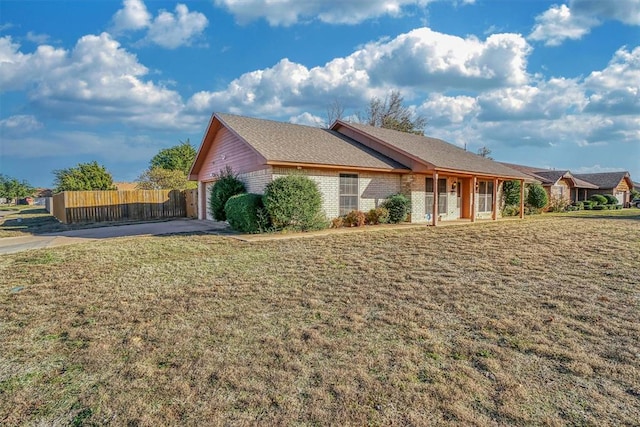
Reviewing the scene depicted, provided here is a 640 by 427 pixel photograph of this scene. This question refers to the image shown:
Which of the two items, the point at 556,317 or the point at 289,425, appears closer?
the point at 289,425

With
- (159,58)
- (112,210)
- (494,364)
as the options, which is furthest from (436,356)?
(159,58)

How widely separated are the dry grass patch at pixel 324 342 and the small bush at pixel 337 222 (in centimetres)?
636

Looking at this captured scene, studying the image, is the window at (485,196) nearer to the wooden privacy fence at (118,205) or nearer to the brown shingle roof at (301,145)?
the brown shingle roof at (301,145)

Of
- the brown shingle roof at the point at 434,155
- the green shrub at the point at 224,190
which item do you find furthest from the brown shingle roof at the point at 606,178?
the green shrub at the point at 224,190

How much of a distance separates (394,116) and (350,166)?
23.3m

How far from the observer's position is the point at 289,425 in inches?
97.4

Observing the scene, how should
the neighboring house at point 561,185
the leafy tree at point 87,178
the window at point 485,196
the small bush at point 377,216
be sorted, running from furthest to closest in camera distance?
1. the leafy tree at point 87,178
2. the neighboring house at point 561,185
3. the window at point 485,196
4. the small bush at point 377,216

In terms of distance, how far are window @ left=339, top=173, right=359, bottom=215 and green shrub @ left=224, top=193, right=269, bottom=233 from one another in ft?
11.5

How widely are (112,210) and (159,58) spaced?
1142cm

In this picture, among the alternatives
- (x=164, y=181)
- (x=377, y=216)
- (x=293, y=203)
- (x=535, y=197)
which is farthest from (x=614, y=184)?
(x=164, y=181)

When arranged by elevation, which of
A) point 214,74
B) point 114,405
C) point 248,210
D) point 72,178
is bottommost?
point 114,405

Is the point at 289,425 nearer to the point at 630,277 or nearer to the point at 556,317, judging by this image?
the point at 556,317

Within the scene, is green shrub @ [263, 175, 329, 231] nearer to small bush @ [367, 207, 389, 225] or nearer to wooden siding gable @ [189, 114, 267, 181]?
wooden siding gable @ [189, 114, 267, 181]

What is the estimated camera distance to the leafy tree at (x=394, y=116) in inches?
1371
